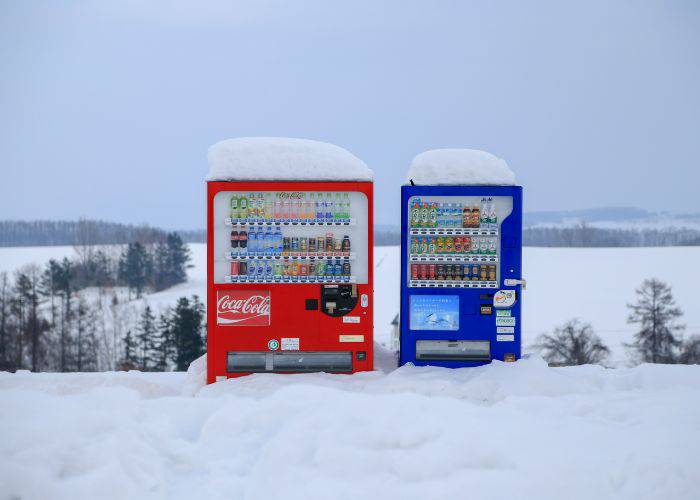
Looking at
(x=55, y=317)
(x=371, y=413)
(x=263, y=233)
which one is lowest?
(x=55, y=317)

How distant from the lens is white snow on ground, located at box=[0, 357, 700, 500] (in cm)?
374

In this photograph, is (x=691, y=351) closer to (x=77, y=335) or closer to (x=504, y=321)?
(x=504, y=321)

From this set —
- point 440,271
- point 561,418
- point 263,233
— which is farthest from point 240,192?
point 561,418

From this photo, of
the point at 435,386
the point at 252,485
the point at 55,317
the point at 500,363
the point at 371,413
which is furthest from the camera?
the point at 55,317

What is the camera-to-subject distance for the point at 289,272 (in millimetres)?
6461

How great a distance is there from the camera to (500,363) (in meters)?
6.58

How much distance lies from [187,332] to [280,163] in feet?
42.3

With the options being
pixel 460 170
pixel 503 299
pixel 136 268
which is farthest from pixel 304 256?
pixel 136 268

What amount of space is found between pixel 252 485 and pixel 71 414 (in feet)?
5.68

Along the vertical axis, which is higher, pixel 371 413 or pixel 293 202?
pixel 293 202

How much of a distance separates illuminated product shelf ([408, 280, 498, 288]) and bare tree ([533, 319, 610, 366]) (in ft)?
41.2

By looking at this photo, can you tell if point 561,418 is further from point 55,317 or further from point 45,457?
point 55,317

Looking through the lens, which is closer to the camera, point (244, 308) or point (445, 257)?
point (244, 308)

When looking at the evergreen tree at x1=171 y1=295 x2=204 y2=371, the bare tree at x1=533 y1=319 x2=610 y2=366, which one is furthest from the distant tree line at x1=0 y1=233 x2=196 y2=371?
the bare tree at x1=533 y1=319 x2=610 y2=366
